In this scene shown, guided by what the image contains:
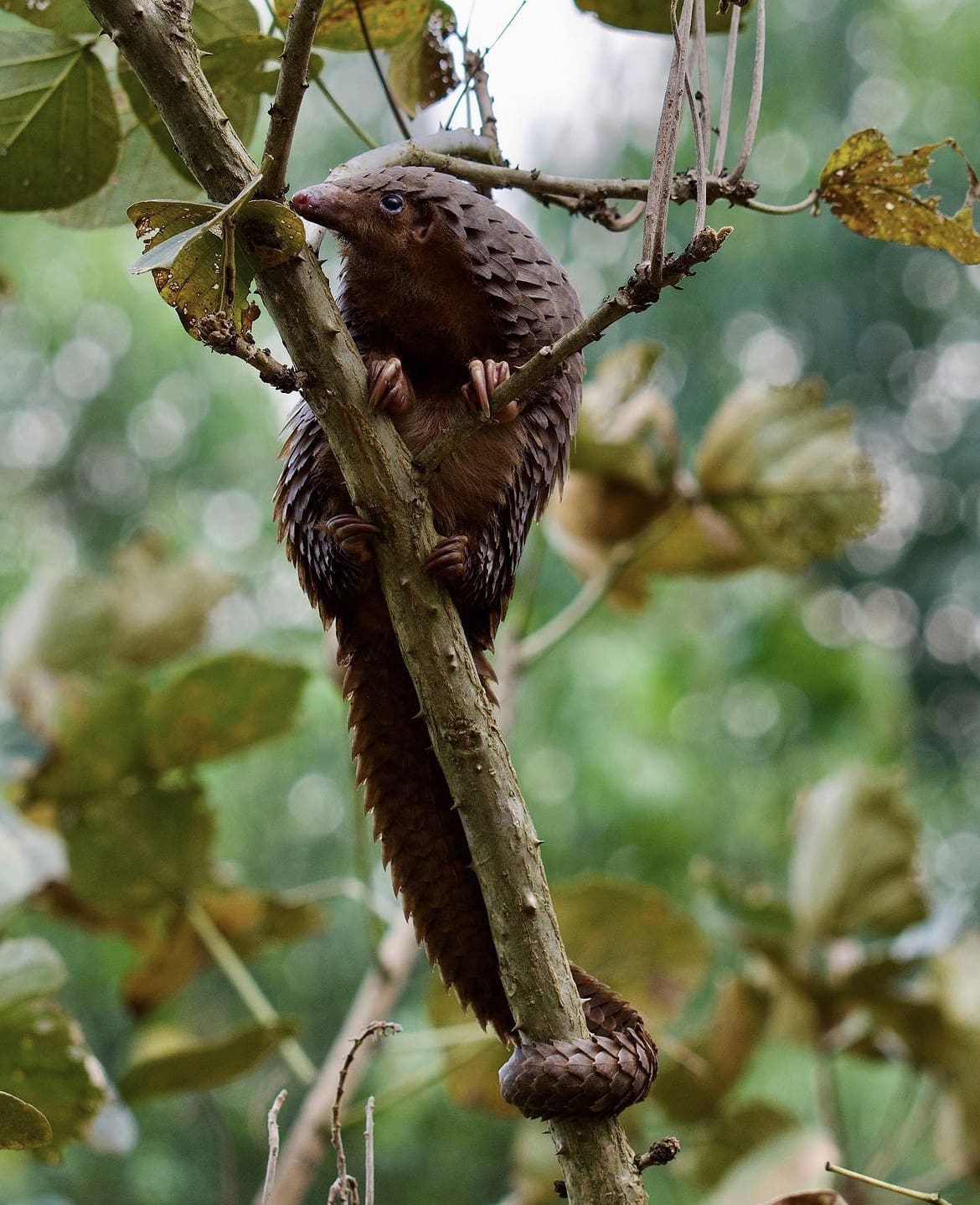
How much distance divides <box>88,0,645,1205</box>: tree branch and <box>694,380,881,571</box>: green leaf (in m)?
0.95

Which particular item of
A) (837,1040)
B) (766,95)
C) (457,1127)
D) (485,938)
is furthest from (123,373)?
(485,938)

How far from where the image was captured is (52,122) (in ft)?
3.23

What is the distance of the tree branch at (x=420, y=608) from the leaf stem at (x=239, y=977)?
0.66 m

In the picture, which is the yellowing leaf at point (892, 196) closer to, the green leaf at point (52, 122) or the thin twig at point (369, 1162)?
the green leaf at point (52, 122)

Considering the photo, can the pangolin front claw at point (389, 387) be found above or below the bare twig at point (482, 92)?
below

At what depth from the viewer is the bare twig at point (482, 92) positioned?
969 mm

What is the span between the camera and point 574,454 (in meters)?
1.60

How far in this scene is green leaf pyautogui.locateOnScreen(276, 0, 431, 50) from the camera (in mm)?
940

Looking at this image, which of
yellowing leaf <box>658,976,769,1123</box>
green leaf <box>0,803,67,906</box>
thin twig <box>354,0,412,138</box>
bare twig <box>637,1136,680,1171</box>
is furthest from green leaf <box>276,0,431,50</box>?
yellowing leaf <box>658,976,769,1123</box>

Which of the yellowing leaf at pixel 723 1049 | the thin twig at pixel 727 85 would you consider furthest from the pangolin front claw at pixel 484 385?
the yellowing leaf at pixel 723 1049

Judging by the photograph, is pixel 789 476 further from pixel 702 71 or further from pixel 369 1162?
pixel 369 1162

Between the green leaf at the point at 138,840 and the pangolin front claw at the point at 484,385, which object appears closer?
the pangolin front claw at the point at 484,385

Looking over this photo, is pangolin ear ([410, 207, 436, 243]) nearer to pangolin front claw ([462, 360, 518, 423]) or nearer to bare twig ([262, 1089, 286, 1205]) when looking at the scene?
pangolin front claw ([462, 360, 518, 423])

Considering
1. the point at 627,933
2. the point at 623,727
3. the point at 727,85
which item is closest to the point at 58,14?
the point at 727,85
